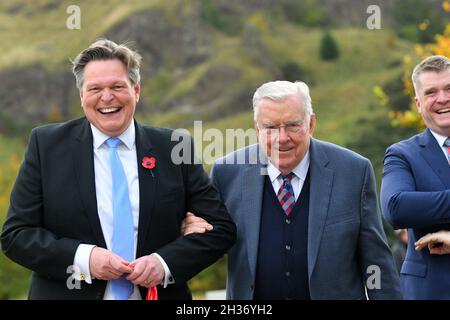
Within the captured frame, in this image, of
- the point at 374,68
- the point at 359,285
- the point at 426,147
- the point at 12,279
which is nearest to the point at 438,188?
the point at 426,147

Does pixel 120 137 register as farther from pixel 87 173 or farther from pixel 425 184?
pixel 425 184

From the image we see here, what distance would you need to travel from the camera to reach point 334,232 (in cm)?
479

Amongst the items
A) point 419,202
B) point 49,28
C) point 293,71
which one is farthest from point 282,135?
point 49,28

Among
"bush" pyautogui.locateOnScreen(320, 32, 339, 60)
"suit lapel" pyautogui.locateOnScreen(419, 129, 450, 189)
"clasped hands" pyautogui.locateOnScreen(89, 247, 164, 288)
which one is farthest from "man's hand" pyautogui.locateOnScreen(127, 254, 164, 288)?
"bush" pyautogui.locateOnScreen(320, 32, 339, 60)

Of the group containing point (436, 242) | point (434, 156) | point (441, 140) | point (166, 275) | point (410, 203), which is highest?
point (441, 140)

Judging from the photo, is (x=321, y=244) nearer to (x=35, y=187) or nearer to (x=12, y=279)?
(x=35, y=187)

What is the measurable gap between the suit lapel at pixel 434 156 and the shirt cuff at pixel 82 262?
216 cm

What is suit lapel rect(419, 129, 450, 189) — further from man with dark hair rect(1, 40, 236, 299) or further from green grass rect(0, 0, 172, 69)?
green grass rect(0, 0, 172, 69)

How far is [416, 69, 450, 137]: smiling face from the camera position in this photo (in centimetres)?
Answer: 505

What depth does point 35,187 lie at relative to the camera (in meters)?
4.55

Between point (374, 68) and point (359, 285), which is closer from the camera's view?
point (359, 285)

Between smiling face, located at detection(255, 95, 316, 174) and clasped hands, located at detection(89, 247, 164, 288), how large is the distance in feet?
3.11

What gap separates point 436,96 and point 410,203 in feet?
2.33
